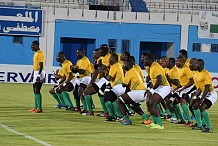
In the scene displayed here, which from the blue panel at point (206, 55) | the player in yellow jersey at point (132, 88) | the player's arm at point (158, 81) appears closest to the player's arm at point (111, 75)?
the player in yellow jersey at point (132, 88)

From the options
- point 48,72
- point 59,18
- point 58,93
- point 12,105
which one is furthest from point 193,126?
point 59,18

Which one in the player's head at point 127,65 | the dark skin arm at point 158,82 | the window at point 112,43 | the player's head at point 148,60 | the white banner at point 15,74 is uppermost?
the player's head at point 148,60

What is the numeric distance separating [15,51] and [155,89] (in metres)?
31.1

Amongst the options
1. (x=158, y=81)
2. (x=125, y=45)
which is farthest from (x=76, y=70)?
(x=125, y=45)

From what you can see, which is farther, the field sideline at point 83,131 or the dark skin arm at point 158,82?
the dark skin arm at point 158,82

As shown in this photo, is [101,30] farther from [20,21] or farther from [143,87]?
[143,87]

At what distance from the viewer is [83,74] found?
82.3 ft

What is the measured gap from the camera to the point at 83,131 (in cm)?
1931

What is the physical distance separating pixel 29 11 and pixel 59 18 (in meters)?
1.96

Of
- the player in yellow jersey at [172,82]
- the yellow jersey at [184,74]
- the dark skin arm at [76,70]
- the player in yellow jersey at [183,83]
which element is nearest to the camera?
the player in yellow jersey at [183,83]

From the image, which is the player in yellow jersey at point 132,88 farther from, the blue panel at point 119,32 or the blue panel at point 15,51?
the blue panel at point 15,51

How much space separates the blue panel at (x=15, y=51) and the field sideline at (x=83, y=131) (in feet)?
79.5

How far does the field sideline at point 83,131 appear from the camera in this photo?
17.0m

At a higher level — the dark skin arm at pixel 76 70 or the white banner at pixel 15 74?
the dark skin arm at pixel 76 70
